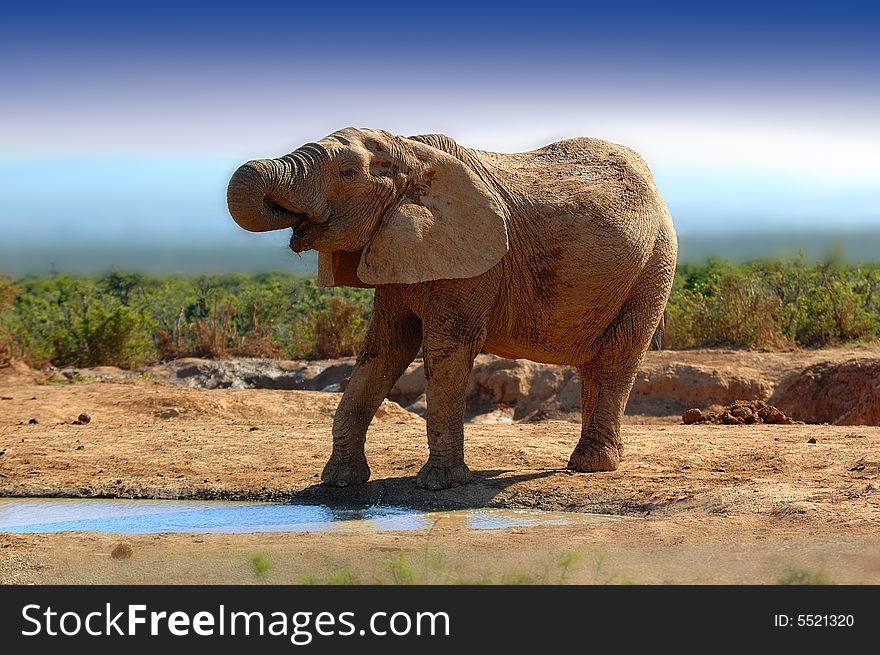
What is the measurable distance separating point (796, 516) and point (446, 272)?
3.23 meters

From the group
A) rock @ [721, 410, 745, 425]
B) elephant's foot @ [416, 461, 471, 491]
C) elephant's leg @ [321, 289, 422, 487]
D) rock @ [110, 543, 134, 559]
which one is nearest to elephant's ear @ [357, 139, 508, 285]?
elephant's leg @ [321, 289, 422, 487]

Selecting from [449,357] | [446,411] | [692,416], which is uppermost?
[449,357]

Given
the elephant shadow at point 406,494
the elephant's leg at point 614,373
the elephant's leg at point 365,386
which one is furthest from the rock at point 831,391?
the elephant's leg at point 365,386

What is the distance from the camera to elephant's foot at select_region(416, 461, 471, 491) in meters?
10.1

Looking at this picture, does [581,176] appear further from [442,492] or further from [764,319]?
[764,319]

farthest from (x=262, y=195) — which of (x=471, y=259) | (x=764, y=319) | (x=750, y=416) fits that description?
(x=764, y=319)

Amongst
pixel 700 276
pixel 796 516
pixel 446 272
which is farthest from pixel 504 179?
pixel 700 276

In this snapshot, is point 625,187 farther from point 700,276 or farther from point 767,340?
point 700,276

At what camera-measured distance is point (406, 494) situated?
1009 centimetres

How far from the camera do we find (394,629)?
560 centimetres

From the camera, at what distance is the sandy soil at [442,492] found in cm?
690

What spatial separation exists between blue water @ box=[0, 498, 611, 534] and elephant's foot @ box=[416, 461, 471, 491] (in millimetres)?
390

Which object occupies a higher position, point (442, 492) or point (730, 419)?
point (730, 419)

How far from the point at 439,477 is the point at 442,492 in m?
0.13
